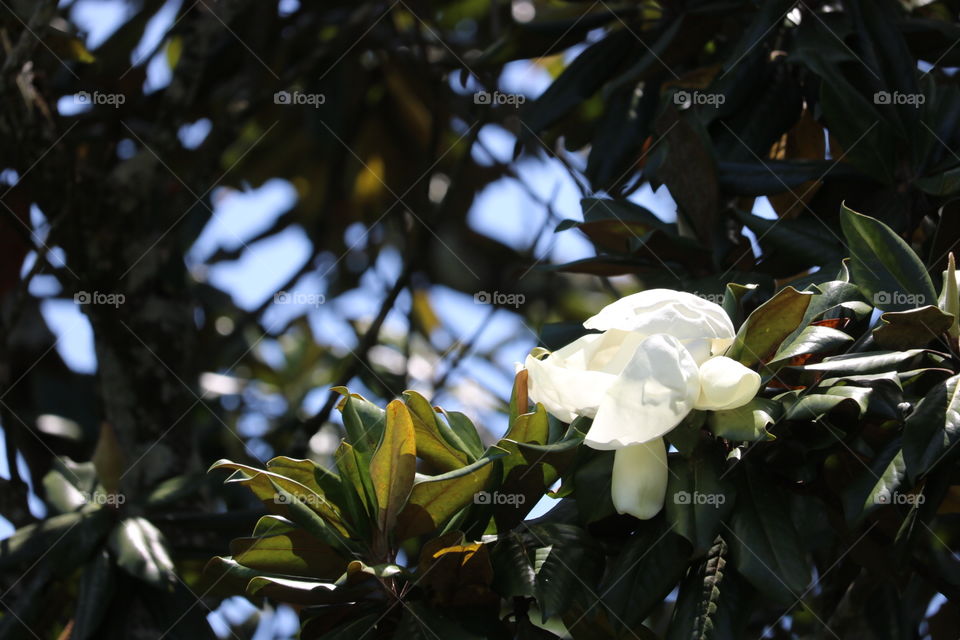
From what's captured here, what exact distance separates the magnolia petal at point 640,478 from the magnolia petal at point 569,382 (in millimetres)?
55

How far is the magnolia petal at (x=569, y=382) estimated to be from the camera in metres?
1.00

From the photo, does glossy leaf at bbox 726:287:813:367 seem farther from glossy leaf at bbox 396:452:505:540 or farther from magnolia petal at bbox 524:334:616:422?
glossy leaf at bbox 396:452:505:540

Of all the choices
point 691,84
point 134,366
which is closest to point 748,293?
point 691,84

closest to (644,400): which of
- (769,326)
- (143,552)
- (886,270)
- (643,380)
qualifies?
(643,380)

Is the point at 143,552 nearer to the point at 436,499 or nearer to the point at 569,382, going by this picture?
the point at 436,499

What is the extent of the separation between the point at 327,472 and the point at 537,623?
0.26 meters

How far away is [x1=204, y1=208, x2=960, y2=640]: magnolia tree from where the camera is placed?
1.00 meters

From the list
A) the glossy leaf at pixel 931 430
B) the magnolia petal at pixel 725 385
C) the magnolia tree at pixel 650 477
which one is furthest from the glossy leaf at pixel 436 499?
the glossy leaf at pixel 931 430

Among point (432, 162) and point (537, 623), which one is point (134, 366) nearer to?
point (432, 162)

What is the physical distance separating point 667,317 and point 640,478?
15cm

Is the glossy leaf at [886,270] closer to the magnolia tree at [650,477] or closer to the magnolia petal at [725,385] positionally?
the magnolia tree at [650,477]

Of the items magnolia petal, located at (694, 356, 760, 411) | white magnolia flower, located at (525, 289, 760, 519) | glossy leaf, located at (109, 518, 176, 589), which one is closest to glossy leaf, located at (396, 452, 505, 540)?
white magnolia flower, located at (525, 289, 760, 519)

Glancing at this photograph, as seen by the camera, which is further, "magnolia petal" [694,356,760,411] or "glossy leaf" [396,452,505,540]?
"glossy leaf" [396,452,505,540]

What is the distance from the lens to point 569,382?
101 cm
